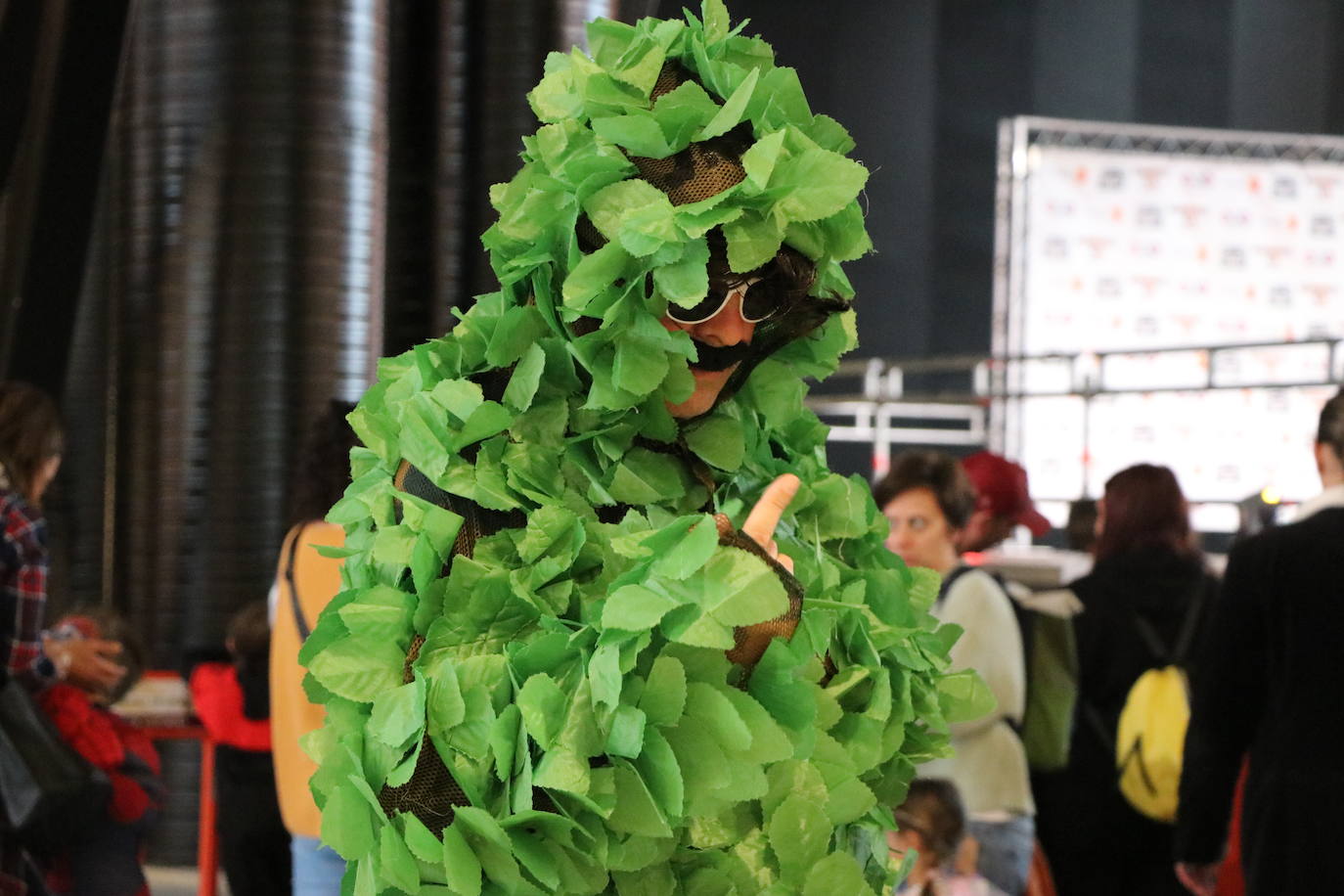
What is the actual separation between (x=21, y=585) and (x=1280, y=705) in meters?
2.14

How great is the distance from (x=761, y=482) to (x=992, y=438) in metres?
Result: 7.84

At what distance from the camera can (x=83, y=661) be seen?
3168 mm

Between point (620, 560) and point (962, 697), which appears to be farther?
point (962, 697)

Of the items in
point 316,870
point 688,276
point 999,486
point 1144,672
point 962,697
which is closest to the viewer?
point 688,276

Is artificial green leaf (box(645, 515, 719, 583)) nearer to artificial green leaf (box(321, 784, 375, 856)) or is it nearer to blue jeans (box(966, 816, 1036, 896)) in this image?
artificial green leaf (box(321, 784, 375, 856))

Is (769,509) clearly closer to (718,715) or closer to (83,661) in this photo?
(718,715)

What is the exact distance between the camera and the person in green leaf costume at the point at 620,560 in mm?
1206

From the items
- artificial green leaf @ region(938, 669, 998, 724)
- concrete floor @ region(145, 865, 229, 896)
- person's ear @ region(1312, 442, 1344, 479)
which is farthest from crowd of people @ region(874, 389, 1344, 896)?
concrete floor @ region(145, 865, 229, 896)

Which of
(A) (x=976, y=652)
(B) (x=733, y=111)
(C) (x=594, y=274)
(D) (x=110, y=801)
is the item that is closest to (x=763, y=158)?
(B) (x=733, y=111)

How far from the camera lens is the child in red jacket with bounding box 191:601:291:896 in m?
3.50

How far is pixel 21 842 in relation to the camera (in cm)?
283

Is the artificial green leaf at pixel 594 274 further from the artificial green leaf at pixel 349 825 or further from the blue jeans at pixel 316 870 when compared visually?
the blue jeans at pixel 316 870

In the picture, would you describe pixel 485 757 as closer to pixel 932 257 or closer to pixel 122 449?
pixel 122 449

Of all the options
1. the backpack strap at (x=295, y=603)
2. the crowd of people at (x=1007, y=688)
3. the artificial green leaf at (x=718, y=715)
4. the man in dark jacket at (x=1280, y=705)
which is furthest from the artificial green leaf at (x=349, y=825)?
the man in dark jacket at (x=1280, y=705)
